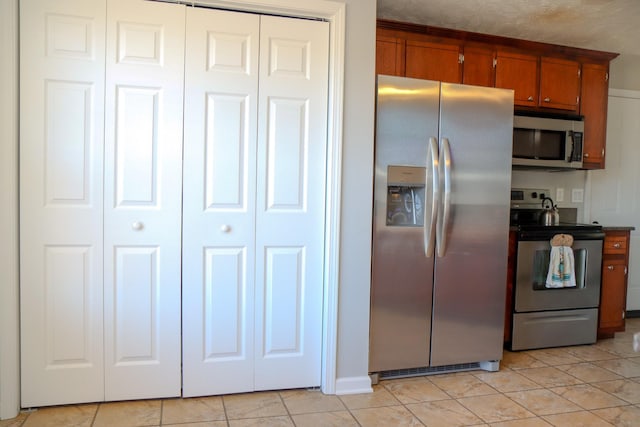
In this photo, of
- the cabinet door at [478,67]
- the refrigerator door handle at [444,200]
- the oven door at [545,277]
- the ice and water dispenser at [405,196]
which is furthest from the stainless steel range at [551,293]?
the cabinet door at [478,67]

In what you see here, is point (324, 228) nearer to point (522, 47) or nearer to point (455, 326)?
point (455, 326)

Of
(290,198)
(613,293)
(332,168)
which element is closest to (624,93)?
(613,293)

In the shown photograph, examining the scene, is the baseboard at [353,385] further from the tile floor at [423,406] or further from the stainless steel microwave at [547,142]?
the stainless steel microwave at [547,142]

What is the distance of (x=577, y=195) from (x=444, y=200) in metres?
2.16

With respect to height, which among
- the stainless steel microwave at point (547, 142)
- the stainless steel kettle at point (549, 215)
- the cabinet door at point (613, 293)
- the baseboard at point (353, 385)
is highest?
the stainless steel microwave at point (547, 142)

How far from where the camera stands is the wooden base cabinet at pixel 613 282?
3523 millimetres

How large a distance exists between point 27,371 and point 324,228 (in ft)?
5.47

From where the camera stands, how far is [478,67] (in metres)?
3.22

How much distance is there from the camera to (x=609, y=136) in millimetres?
4176

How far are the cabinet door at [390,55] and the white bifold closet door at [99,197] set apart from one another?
1.33 metres

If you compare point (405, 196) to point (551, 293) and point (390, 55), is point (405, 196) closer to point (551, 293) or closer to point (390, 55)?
point (390, 55)

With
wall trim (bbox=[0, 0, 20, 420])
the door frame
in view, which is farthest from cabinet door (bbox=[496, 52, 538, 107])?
wall trim (bbox=[0, 0, 20, 420])

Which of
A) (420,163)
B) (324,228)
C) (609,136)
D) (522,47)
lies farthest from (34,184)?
(609,136)

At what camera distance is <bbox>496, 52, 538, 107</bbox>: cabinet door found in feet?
10.8
